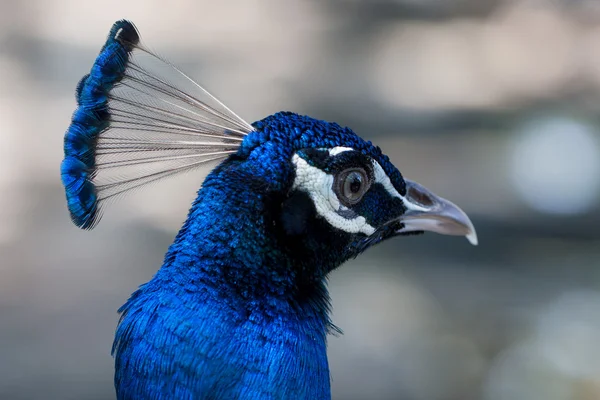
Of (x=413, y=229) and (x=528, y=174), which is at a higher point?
(x=528, y=174)

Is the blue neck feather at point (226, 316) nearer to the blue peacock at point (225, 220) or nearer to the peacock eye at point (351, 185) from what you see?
the blue peacock at point (225, 220)

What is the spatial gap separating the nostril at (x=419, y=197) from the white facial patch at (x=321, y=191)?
12cm

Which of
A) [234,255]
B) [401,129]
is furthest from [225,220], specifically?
[401,129]

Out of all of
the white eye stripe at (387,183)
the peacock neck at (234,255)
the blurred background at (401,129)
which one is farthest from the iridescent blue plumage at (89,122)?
the blurred background at (401,129)

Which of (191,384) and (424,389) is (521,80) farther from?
(191,384)

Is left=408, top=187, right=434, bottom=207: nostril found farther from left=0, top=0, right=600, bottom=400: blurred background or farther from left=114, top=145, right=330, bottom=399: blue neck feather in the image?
left=0, top=0, right=600, bottom=400: blurred background

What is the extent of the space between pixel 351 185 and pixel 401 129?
5.25ft

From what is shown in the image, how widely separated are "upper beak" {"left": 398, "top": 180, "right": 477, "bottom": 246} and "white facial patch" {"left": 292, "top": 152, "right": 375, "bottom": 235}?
0.11m

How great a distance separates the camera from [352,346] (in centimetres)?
243

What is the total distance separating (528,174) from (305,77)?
0.80m

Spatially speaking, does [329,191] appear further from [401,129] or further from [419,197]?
[401,129]

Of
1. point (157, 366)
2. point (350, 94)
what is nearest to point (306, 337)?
point (157, 366)

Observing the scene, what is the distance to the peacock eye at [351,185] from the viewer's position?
1.02 metres

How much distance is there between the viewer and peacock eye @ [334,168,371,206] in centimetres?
102
